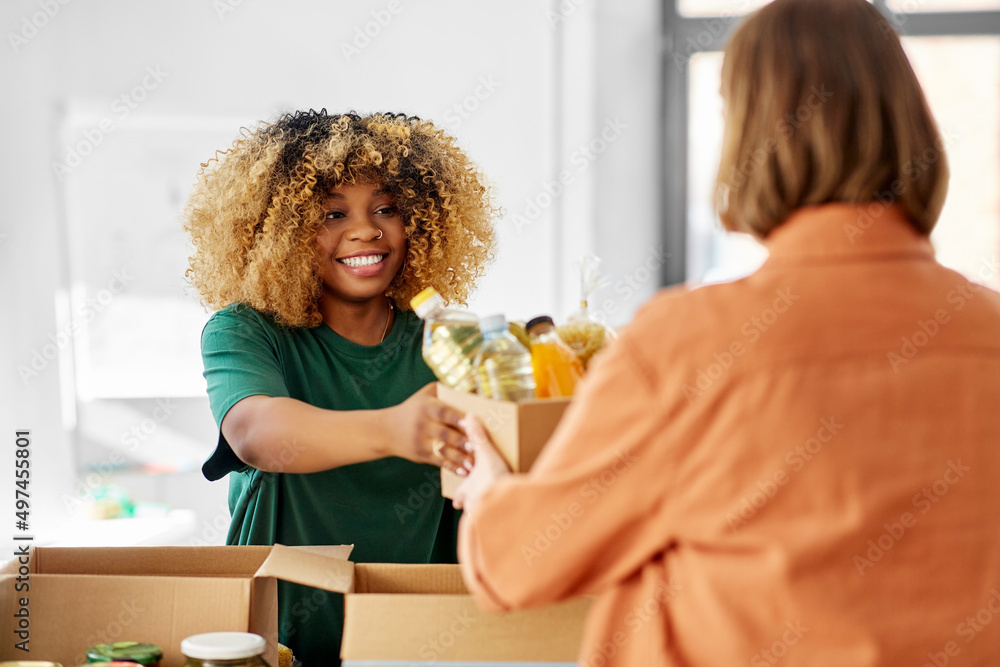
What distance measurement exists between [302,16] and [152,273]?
1.13 metres

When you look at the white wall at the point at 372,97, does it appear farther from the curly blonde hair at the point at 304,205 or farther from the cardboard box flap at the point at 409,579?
the cardboard box flap at the point at 409,579

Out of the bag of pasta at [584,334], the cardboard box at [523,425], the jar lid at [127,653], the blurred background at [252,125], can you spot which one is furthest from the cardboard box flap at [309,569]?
the blurred background at [252,125]

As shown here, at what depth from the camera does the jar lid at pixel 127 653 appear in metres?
0.95

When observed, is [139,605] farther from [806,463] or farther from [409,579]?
[806,463]

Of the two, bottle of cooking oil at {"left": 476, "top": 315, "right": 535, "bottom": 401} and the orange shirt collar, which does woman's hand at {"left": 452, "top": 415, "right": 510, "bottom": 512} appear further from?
the orange shirt collar

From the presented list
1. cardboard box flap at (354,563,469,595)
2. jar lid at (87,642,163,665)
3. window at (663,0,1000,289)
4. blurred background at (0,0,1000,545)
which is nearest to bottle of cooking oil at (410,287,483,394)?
cardboard box flap at (354,563,469,595)

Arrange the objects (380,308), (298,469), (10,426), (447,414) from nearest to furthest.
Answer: (447,414) < (298,469) < (380,308) < (10,426)

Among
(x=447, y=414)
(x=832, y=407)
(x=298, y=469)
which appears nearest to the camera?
(x=832, y=407)

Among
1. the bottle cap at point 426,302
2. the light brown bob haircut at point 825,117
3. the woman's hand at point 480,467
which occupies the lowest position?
the woman's hand at point 480,467

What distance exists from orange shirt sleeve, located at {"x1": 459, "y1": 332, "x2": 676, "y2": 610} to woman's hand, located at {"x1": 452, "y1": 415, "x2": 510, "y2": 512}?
140 millimetres

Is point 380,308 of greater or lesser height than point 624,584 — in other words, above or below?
above

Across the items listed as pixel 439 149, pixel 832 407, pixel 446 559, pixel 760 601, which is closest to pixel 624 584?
pixel 760 601

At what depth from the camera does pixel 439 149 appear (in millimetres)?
1706

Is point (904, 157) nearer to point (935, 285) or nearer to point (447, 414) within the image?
point (935, 285)
